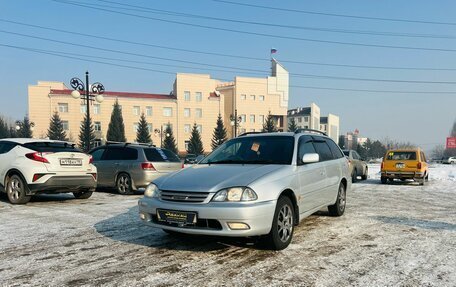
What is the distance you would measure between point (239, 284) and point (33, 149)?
6.84m

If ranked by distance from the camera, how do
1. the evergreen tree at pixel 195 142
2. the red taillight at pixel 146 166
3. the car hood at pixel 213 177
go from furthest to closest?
the evergreen tree at pixel 195 142 → the red taillight at pixel 146 166 → the car hood at pixel 213 177

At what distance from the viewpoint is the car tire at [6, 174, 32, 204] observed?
8.48 m

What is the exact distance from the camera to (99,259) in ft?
14.6

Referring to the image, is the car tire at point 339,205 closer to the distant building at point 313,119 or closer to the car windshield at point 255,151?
the car windshield at point 255,151

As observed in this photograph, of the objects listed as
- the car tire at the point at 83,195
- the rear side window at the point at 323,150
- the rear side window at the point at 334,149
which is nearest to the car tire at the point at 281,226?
the rear side window at the point at 323,150

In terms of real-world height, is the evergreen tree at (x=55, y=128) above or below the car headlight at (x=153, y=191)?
above

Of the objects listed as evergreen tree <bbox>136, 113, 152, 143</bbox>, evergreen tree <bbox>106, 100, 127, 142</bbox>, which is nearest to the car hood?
evergreen tree <bbox>106, 100, 127, 142</bbox>

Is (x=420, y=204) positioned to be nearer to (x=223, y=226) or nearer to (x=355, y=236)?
(x=355, y=236)

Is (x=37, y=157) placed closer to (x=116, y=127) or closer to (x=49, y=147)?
(x=49, y=147)

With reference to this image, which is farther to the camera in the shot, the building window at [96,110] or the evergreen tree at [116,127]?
the building window at [96,110]

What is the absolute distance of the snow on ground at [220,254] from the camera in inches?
150

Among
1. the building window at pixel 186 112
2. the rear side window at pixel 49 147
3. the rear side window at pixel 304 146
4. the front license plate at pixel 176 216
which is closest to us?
the front license plate at pixel 176 216

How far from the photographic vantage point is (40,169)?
8.36 m

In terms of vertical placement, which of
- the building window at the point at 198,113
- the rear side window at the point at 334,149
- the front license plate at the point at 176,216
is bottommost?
the front license plate at the point at 176,216
